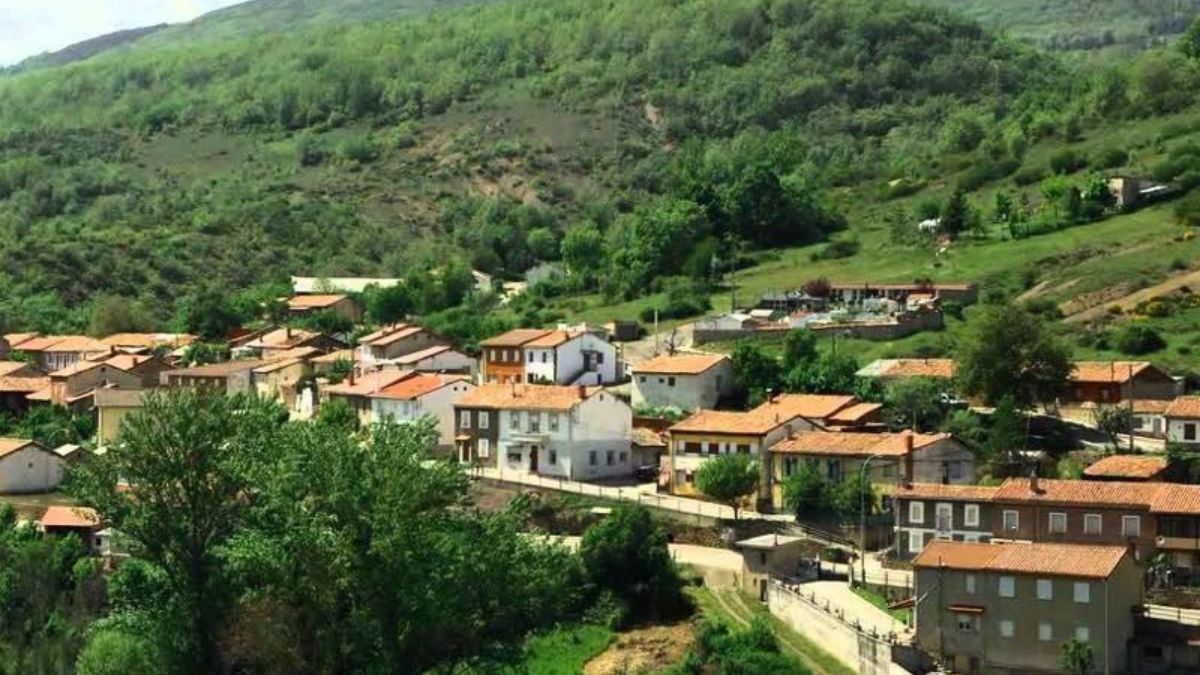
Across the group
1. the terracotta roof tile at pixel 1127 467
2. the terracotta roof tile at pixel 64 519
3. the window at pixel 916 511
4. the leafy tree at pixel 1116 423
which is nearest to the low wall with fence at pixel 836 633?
the window at pixel 916 511

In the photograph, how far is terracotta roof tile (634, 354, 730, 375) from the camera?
61.8 metres

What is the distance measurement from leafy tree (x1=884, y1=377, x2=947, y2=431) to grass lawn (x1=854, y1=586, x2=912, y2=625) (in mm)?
10638

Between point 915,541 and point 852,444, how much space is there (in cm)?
471

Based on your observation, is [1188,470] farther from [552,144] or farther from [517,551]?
[552,144]

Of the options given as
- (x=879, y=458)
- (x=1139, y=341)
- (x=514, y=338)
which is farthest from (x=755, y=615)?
(x=514, y=338)

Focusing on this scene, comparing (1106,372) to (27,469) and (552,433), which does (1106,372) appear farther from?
(27,469)

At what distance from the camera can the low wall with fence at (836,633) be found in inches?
1626

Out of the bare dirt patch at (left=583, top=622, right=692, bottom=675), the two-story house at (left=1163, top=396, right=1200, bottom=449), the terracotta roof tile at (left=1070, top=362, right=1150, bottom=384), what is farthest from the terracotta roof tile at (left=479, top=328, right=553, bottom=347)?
the bare dirt patch at (left=583, top=622, right=692, bottom=675)

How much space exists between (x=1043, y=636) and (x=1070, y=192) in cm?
4776

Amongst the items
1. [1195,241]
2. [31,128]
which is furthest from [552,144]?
[1195,241]

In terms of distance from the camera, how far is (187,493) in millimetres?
43625

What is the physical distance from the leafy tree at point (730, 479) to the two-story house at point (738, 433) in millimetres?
473

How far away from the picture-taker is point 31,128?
177 metres

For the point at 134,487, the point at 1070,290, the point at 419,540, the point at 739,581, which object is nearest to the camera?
the point at 419,540
